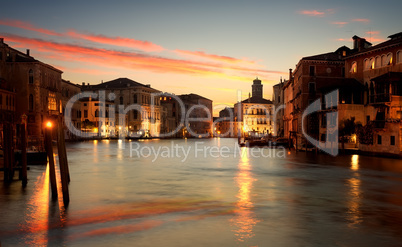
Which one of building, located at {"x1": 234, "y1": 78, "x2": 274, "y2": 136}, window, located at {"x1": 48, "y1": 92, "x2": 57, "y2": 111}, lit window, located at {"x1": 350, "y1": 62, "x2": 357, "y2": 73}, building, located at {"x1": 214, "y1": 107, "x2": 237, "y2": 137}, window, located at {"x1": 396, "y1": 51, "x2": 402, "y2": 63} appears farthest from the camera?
building, located at {"x1": 214, "y1": 107, "x2": 237, "y2": 137}

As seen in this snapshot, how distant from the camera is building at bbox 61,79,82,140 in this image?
76438 millimetres

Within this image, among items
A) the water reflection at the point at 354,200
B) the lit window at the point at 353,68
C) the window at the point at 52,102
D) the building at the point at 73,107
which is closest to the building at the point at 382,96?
the lit window at the point at 353,68

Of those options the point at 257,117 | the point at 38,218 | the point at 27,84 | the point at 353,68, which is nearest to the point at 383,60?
the point at 353,68

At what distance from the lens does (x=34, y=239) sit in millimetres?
9961

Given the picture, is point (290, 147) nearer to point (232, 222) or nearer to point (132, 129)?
point (232, 222)

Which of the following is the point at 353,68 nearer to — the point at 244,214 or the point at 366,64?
the point at 366,64

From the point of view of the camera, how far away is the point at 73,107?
80625 mm

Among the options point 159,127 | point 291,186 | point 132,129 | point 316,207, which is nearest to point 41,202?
point 316,207

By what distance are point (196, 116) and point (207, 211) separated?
145337mm

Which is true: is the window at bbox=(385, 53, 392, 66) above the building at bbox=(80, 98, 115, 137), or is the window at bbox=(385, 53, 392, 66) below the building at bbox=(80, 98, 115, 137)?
above

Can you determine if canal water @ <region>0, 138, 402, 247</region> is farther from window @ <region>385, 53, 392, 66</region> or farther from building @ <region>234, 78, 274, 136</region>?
building @ <region>234, 78, 274, 136</region>

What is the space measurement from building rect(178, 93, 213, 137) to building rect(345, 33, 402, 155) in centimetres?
9976

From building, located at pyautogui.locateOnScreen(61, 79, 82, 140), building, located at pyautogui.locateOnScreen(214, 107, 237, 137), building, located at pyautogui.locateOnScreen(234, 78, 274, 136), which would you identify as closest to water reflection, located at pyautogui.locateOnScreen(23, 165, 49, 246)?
building, located at pyautogui.locateOnScreen(61, 79, 82, 140)

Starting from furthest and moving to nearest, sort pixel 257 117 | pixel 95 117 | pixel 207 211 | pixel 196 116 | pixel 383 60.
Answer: pixel 196 116 < pixel 257 117 < pixel 95 117 < pixel 383 60 < pixel 207 211
